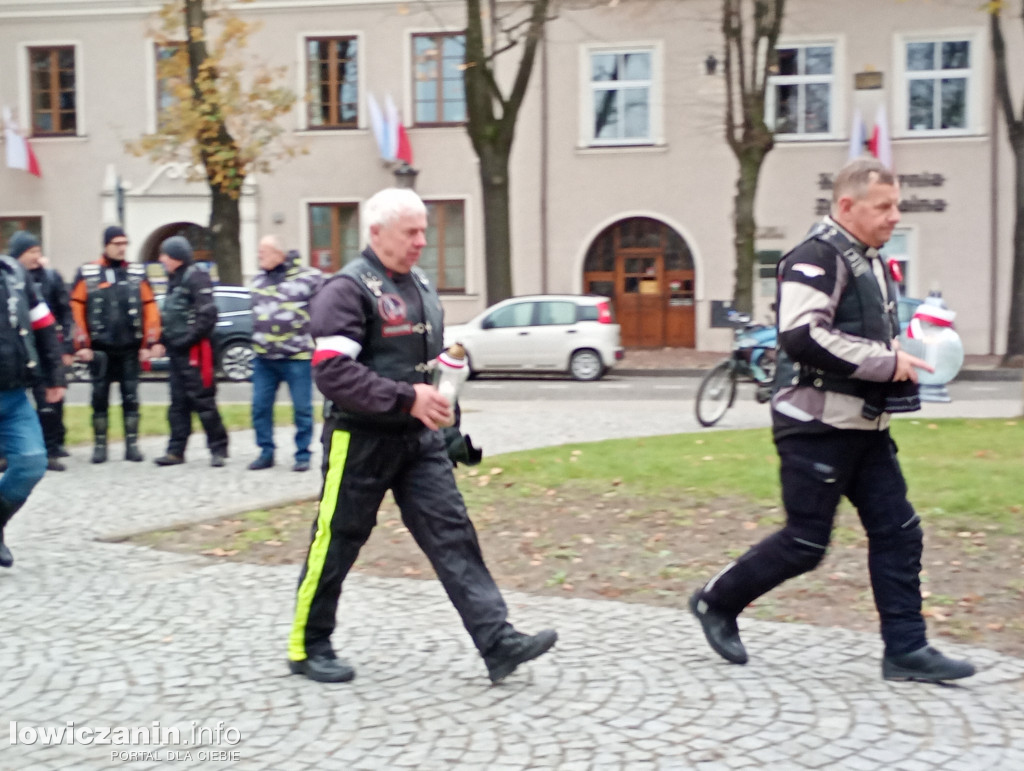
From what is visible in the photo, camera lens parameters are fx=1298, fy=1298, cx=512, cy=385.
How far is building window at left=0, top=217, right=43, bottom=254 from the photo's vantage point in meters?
29.9

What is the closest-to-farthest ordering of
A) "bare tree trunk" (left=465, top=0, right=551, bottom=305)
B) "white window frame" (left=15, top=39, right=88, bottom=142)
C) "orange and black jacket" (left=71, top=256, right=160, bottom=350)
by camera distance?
"orange and black jacket" (left=71, top=256, right=160, bottom=350)
"bare tree trunk" (left=465, top=0, right=551, bottom=305)
"white window frame" (left=15, top=39, right=88, bottom=142)


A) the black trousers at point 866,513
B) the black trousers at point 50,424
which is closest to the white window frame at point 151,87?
the black trousers at point 50,424

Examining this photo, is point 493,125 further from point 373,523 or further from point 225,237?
point 373,523

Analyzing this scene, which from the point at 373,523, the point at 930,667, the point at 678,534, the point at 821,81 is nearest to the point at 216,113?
the point at 821,81

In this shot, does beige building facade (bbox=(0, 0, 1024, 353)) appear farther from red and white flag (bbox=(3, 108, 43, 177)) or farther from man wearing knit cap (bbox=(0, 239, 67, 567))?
man wearing knit cap (bbox=(0, 239, 67, 567))

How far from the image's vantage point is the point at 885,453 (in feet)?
15.4

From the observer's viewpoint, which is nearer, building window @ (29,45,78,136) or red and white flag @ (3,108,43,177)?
red and white flag @ (3,108,43,177)

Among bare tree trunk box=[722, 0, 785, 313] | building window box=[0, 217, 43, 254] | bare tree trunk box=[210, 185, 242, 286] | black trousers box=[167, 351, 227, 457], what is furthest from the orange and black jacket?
building window box=[0, 217, 43, 254]

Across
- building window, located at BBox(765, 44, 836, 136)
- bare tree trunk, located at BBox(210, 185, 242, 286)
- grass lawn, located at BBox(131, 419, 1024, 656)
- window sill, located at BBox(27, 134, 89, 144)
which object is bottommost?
grass lawn, located at BBox(131, 419, 1024, 656)

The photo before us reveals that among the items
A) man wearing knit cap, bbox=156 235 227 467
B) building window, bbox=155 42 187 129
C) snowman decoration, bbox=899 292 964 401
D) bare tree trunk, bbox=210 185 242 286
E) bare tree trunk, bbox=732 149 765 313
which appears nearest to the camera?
snowman decoration, bbox=899 292 964 401

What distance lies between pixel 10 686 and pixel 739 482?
5147 millimetres

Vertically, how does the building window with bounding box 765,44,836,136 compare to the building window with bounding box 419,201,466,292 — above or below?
above

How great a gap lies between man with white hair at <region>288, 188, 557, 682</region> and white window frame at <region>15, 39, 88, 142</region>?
1069 inches

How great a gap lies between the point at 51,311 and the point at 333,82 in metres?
Answer: 19.3
